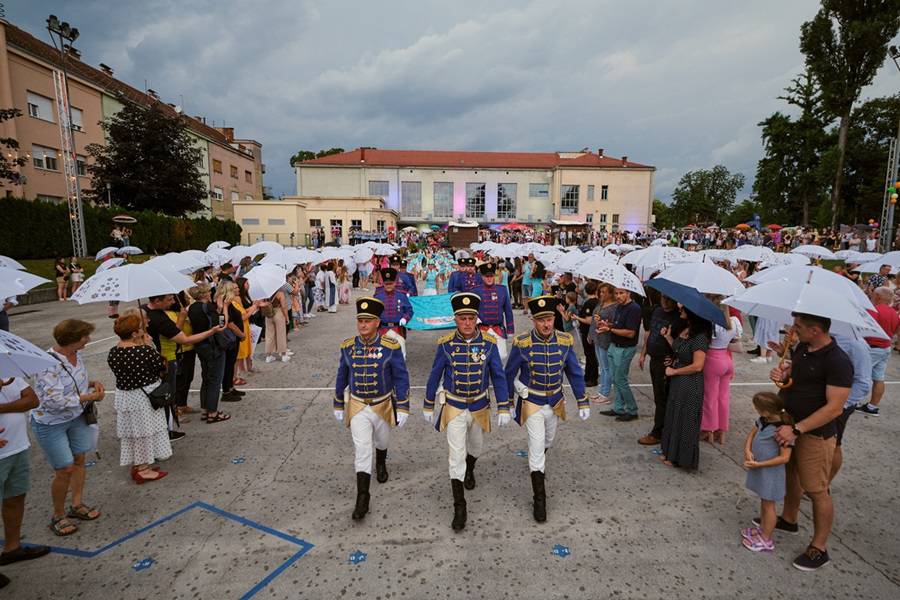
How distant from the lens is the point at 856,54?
109 ft

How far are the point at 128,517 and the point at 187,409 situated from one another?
2870 millimetres

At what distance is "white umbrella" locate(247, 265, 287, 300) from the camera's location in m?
7.81

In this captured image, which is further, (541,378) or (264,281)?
(264,281)

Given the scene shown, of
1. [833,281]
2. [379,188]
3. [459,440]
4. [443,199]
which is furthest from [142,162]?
[443,199]

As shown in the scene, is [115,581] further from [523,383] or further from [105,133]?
[105,133]

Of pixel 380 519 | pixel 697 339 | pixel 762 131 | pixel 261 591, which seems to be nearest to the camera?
pixel 261 591

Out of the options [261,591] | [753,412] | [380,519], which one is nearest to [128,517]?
[261,591]

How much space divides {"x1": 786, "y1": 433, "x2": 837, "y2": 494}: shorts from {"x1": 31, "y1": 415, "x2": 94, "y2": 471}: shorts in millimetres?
6308

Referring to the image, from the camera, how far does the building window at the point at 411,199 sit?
2680 inches

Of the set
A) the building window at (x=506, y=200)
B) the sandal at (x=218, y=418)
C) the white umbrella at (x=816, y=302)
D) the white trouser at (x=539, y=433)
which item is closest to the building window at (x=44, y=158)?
the sandal at (x=218, y=418)

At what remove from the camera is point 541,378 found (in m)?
4.61

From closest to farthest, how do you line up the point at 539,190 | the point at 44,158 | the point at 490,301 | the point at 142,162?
the point at 490,301 < the point at 44,158 < the point at 142,162 < the point at 539,190

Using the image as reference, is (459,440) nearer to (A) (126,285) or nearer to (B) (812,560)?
(B) (812,560)

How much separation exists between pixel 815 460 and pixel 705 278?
240cm
